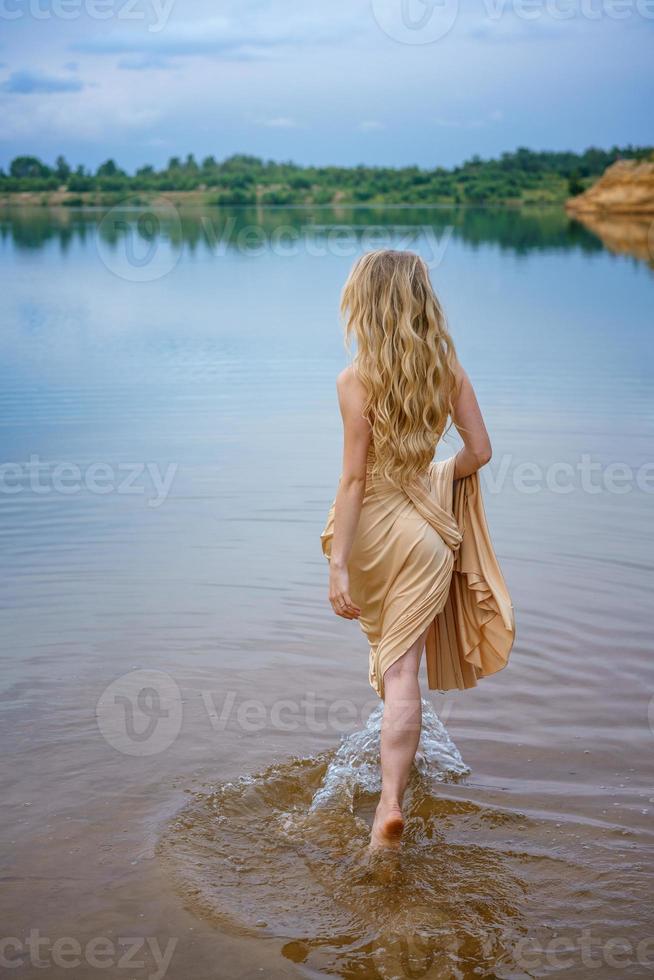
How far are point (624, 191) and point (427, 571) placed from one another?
62138 millimetres

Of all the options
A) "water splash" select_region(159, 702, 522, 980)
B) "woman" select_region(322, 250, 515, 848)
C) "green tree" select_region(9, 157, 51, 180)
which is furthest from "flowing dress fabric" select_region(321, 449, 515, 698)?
"green tree" select_region(9, 157, 51, 180)

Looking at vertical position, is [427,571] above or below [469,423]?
below

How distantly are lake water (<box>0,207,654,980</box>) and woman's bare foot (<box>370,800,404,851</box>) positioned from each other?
0.23 feet

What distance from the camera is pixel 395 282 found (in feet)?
12.2

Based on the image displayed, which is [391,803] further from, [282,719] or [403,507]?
[282,719]

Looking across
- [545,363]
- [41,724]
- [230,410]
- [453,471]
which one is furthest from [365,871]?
[545,363]

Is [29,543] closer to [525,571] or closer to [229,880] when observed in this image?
[525,571]

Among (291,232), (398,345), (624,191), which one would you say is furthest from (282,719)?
(624,191)

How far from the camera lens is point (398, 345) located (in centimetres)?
373

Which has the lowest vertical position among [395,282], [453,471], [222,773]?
[222,773]

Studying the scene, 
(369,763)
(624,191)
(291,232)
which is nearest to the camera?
(369,763)

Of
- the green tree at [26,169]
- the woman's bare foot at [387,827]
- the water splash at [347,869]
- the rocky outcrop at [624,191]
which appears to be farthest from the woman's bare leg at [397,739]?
the green tree at [26,169]

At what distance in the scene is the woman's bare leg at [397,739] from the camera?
373cm

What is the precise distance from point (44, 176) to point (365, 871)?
319 ft
